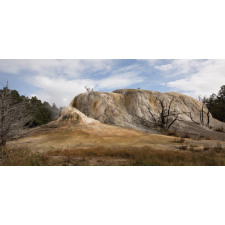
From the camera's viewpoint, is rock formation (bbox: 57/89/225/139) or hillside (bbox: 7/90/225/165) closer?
hillside (bbox: 7/90/225/165)

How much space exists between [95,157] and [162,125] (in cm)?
1401

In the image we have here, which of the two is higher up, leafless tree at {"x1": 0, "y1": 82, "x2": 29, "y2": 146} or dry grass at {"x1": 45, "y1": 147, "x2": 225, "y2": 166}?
leafless tree at {"x1": 0, "y1": 82, "x2": 29, "y2": 146}

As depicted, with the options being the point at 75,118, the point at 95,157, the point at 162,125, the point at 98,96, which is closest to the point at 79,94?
the point at 98,96

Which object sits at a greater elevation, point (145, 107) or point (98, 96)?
point (98, 96)

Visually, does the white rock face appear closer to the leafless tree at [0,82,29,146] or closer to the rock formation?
the rock formation

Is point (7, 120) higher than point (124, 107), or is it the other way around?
point (124, 107)

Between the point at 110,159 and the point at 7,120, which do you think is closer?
the point at 110,159

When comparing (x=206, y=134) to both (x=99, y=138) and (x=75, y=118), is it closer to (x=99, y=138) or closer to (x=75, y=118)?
(x=99, y=138)

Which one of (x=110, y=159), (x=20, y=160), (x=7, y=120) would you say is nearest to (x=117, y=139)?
(x=110, y=159)

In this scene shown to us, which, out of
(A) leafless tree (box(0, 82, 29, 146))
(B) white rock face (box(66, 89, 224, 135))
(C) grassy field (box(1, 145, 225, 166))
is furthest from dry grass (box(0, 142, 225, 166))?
(B) white rock face (box(66, 89, 224, 135))

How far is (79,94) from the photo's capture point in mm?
22469

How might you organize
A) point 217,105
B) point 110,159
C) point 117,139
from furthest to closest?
point 217,105
point 117,139
point 110,159

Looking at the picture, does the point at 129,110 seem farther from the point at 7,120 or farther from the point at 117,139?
the point at 7,120

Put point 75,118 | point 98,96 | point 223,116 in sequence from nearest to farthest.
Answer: point 75,118 → point 98,96 → point 223,116
